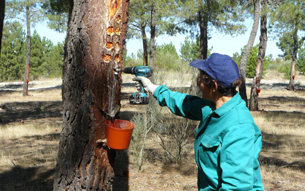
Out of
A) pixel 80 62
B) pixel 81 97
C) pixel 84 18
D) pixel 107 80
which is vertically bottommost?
pixel 81 97

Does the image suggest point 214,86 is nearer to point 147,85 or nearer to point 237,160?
point 237,160

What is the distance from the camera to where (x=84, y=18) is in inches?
90.0

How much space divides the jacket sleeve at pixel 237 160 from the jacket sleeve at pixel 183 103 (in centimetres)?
60

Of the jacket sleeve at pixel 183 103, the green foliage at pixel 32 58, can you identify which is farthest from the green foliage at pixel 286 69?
the jacket sleeve at pixel 183 103

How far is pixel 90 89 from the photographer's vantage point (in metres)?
2.29

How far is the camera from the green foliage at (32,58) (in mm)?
33188

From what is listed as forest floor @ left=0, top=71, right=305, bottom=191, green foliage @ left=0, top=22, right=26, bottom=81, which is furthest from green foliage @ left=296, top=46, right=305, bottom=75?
green foliage @ left=0, top=22, right=26, bottom=81

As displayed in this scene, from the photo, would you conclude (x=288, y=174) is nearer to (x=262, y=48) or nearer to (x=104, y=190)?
(x=104, y=190)

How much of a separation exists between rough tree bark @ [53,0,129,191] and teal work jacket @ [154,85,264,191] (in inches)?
34.8

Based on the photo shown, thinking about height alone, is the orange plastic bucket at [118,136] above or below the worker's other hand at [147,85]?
below

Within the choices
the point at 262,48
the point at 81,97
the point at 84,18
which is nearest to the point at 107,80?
the point at 81,97

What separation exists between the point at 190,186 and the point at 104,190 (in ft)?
6.98

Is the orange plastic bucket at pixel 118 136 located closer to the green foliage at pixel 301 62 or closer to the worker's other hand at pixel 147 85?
the worker's other hand at pixel 147 85

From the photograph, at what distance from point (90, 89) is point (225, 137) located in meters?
1.21
